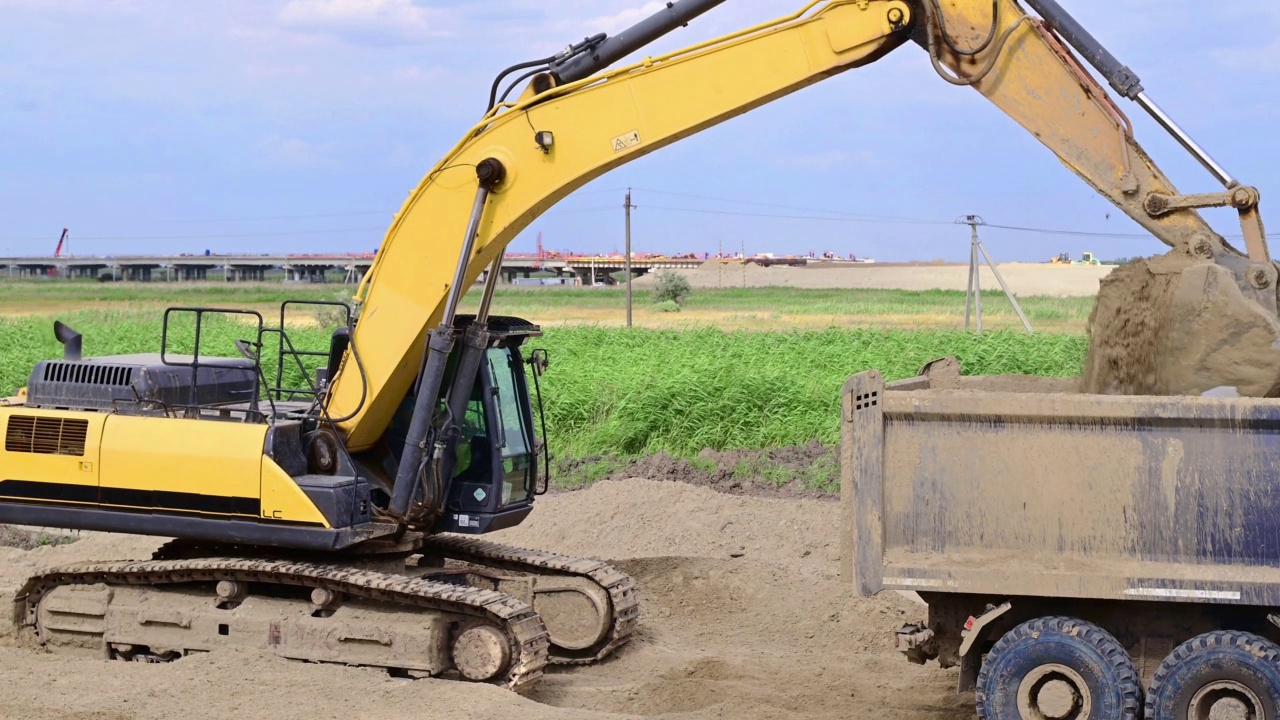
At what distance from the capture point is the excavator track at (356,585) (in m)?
7.53

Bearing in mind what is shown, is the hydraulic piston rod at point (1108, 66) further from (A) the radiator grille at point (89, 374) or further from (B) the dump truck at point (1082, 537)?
(A) the radiator grille at point (89, 374)

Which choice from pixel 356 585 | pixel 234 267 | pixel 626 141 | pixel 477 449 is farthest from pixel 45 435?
pixel 234 267

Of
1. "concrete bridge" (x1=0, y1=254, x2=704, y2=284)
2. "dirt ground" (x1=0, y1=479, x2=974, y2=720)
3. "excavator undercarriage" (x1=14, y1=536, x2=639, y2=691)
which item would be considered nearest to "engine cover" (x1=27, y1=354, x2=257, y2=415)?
"excavator undercarriage" (x1=14, y1=536, x2=639, y2=691)

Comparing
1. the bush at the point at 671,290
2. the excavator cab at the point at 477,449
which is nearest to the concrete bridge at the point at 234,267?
the bush at the point at 671,290

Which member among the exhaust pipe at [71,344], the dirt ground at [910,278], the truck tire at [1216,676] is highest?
the dirt ground at [910,278]

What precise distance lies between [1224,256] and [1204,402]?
1.26m

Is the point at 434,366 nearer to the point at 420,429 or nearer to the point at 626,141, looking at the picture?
the point at 420,429

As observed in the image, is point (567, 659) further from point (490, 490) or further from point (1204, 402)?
point (1204, 402)

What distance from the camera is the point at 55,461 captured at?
26.7 feet

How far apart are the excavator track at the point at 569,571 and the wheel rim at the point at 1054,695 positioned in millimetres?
3181

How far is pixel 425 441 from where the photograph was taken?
7855 millimetres

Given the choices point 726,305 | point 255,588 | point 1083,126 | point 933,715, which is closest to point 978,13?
point 1083,126

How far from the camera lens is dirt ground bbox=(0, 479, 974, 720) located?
6.88 metres

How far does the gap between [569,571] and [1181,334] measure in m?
4.04
